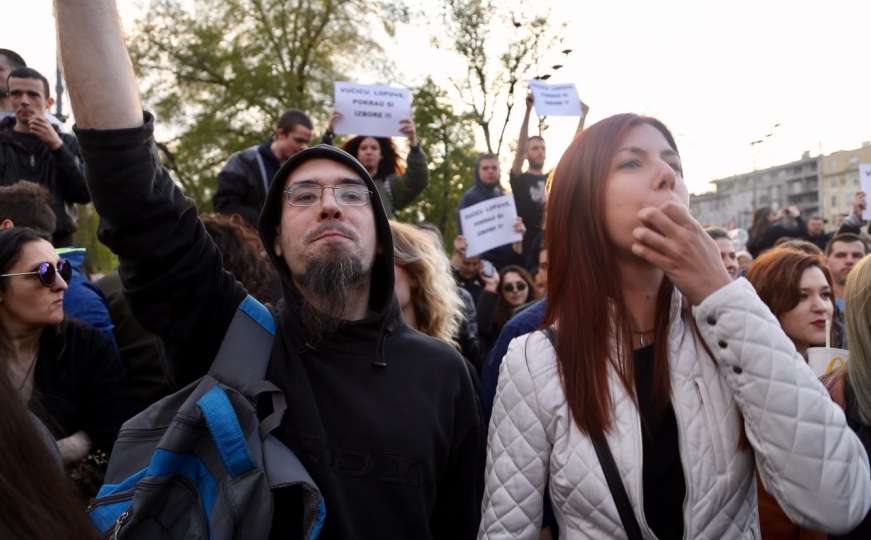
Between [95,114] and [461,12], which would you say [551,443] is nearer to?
[95,114]

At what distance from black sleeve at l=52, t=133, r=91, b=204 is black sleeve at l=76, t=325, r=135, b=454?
2067 mm

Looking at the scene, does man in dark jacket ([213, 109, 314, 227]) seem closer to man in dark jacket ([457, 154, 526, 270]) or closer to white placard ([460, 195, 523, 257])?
white placard ([460, 195, 523, 257])

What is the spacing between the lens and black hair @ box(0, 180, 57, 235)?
147 inches

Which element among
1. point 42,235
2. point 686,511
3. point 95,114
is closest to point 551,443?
point 686,511

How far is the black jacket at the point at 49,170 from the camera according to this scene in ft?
16.1

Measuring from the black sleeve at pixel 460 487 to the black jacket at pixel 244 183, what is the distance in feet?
11.4

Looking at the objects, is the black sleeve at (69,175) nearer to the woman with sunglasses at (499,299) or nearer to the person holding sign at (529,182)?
the woman with sunglasses at (499,299)

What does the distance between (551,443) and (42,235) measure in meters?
2.70

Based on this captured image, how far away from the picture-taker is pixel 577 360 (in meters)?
1.94

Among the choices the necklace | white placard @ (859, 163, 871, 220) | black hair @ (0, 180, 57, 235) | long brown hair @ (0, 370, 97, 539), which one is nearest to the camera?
long brown hair @ (0, 370, 97, 539)

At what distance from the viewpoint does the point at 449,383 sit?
2.24 metres

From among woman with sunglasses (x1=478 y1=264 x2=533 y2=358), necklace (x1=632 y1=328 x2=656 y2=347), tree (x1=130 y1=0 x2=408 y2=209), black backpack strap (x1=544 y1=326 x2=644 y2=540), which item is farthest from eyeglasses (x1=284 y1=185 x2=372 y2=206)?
tree (x1=130 y1=0 x2=408 y2=209)

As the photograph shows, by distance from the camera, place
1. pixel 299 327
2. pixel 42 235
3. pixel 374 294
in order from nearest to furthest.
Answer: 1. pixel 299 327
2. pixel 374 294
3. pixel 42 235

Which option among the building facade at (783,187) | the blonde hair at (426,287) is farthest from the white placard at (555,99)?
the building facade at (783,187)
